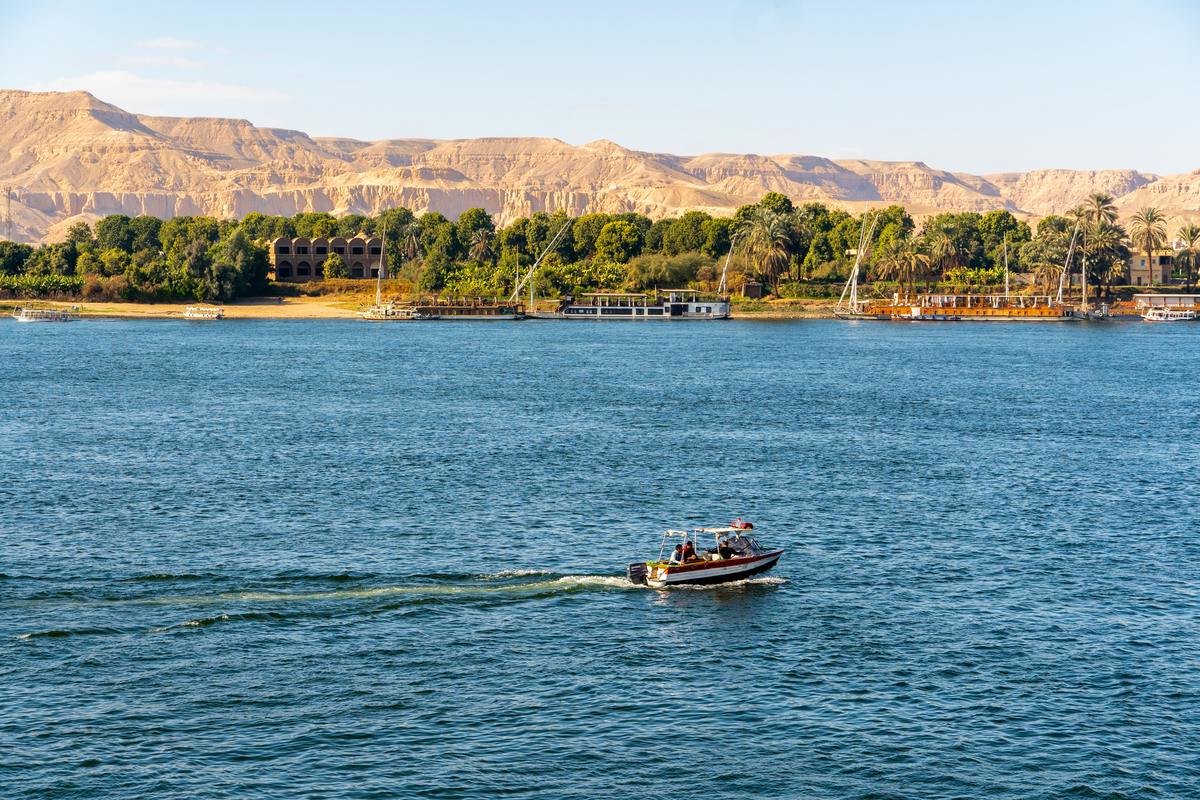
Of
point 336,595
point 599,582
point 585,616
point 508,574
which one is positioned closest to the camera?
point 585,616

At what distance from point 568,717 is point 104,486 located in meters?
50.5

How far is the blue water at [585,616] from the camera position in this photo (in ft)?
155

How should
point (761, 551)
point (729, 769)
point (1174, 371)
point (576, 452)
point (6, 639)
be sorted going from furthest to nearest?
point (1174, 371)
point (576, 452)
point (761, 551)
point (6, 639)
point (729, 769)

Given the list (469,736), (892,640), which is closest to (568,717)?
(469,736)

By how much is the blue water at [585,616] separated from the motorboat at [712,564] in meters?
1.05

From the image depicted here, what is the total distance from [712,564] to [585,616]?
7.91 metres

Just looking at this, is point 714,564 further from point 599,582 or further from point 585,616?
point 585,616

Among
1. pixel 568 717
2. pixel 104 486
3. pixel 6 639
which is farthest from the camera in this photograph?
pixel 104 486

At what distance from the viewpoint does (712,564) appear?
219 feet

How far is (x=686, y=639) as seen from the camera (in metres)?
59.4

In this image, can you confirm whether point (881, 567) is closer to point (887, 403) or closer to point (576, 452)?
point (576, 452)

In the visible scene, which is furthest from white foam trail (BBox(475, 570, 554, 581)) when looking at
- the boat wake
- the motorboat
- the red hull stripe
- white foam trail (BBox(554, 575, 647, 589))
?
the red hull stripe

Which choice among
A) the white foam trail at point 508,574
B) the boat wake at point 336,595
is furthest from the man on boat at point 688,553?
the white foam trail at point 508,574

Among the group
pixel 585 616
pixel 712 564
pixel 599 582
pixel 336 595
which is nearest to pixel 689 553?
pixel 712 564
